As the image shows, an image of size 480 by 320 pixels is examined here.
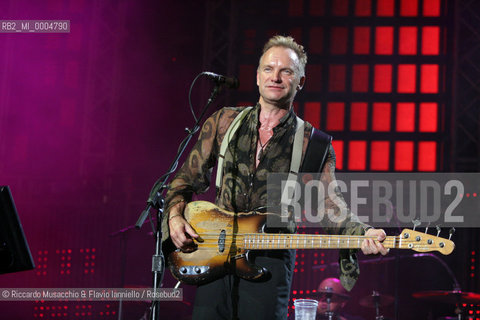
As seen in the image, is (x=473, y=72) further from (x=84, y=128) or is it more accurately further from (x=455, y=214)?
(x=84, y=128)

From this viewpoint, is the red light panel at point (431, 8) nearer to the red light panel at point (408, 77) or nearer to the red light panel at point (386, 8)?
the red light panel at point (386, 8)

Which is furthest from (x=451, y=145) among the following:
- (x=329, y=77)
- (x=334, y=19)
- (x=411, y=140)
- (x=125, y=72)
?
(x=125, y=72)

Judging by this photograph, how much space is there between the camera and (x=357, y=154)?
8867 mm

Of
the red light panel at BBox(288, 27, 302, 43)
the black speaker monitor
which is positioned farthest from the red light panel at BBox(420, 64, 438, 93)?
the black speaker monitor

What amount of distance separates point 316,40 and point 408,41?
1.49 meters

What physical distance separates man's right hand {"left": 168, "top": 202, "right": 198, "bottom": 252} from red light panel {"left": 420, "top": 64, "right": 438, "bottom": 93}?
672cm

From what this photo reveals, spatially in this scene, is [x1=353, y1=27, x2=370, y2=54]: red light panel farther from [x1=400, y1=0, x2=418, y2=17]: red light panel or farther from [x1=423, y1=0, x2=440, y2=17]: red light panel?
[x1=423, y1=0, x2=440, y2=17]: red light panel

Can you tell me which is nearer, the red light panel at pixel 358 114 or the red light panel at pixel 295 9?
the red light panel at pixel 358 114

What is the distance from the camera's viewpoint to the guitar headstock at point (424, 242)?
112 inches

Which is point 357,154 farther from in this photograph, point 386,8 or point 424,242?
point 424,242

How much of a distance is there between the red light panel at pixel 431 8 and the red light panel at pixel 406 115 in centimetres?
154

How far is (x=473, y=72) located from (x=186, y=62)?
468 centimetres

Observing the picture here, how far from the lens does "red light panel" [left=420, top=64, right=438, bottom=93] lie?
881 cm

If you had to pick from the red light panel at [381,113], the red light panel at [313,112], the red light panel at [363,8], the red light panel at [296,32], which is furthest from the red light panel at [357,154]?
the red light panel at [363,8]
